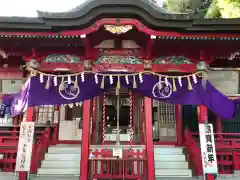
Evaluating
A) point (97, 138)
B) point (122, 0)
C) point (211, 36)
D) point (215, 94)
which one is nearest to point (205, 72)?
point (215, 94)

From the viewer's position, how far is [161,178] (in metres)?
7.98

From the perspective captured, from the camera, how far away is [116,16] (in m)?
7.00

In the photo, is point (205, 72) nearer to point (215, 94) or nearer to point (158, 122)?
point (215, 94)

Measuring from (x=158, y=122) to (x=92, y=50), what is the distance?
5.12m

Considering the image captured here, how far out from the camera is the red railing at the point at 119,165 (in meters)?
7.40

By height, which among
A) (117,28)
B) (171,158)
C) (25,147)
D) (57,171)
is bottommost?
(57,171)

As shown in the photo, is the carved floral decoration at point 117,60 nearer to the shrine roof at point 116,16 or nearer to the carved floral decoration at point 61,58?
the carved floral decoration at point 61,58

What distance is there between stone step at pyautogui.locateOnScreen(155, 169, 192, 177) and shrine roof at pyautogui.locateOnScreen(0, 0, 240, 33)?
4.50 metres

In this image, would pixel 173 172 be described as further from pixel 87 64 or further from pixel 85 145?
pixel 87 64

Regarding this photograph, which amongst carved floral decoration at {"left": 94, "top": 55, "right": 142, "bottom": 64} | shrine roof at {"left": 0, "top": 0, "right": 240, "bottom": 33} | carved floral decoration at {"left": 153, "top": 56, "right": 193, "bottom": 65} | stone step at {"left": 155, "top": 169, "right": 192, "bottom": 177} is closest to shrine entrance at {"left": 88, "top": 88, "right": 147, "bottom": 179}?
stone step at {"left": 155, "top": 169, "right": 192, "bottom": 177}

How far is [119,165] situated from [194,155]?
8.49 feet

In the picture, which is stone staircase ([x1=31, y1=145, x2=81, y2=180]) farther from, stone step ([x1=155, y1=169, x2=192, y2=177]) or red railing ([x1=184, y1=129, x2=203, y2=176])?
red railing ([x1=184, y1=129, x2=203, y2=176])

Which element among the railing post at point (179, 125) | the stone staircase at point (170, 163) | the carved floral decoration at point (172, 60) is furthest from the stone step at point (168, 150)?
the carved floral decoration at point (172, 60)

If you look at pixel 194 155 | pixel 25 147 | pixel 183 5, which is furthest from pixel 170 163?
pixel 183 5
